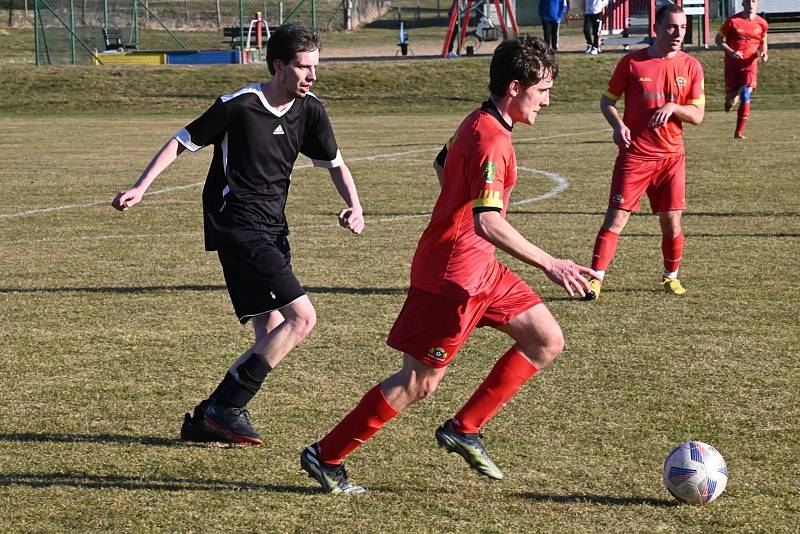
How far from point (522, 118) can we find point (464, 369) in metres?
2.74

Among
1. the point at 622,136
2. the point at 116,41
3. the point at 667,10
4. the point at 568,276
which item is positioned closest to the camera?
the point at 568,276

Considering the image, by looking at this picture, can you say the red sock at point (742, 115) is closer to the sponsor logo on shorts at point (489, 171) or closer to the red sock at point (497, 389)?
the red sock at point (497, 389)

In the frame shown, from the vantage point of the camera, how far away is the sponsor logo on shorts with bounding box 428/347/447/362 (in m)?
4.95

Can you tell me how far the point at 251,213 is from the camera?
585 centimetres

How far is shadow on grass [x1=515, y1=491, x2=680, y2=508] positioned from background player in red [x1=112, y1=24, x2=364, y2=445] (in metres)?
1.39

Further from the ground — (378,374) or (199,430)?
(199,430)

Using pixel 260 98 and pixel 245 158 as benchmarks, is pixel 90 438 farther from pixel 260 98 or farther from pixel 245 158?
pixel 260 98

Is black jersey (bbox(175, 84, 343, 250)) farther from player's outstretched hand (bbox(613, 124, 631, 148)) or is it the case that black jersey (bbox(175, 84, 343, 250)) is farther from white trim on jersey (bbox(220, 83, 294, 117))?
player's outstretched hand (bbox(613, 124, 631, 148))

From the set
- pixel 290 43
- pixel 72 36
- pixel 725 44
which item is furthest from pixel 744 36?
pixel 72 36

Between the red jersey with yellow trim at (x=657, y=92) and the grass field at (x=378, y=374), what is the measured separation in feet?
3.80

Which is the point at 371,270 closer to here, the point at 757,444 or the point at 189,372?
the point at 189,372

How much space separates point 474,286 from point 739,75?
1634 cm

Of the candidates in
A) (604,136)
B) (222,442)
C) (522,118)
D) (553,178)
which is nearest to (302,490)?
(222,442)

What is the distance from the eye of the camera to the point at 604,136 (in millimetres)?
23438
